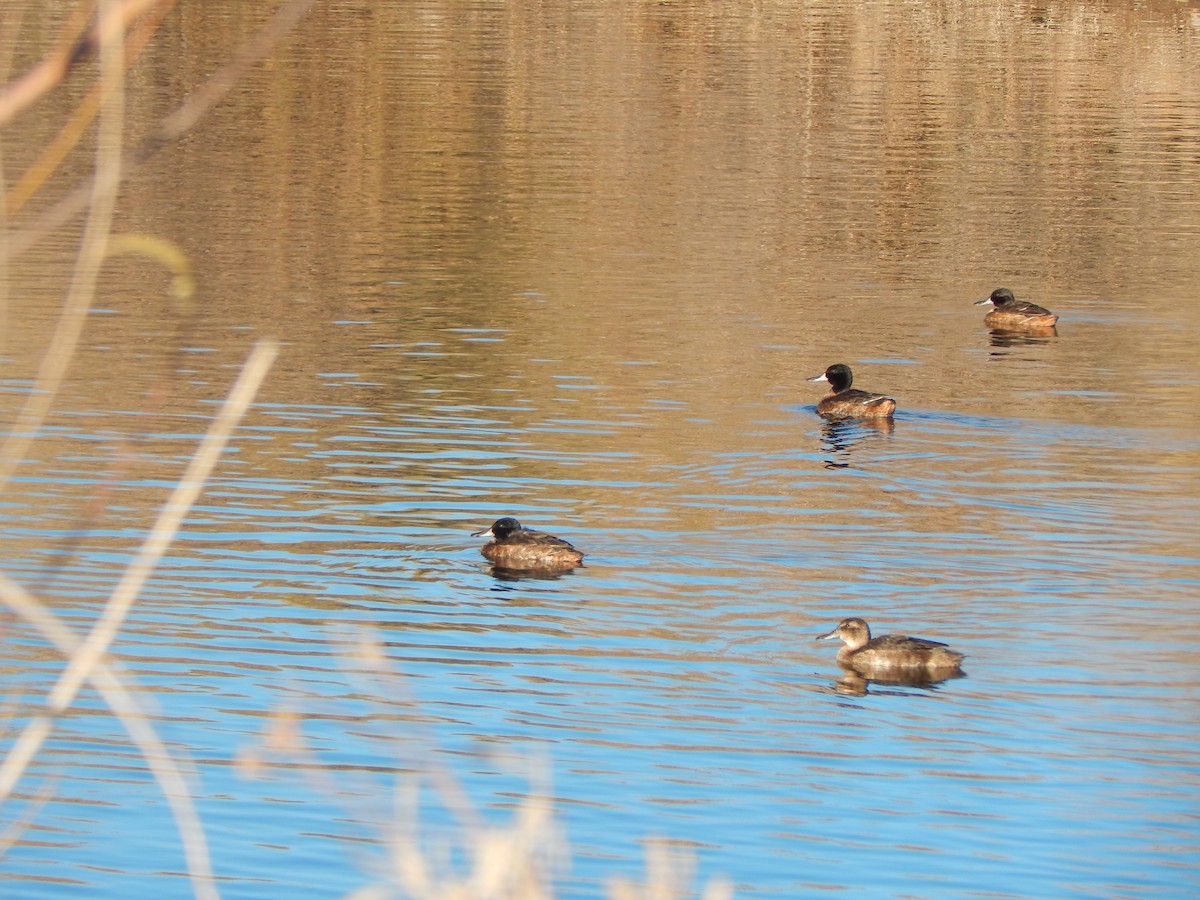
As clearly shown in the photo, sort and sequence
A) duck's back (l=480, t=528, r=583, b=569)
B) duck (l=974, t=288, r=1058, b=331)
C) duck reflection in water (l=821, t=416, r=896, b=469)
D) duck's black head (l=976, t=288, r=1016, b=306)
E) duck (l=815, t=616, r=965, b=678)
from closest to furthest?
duck (l=815, t=616, r=965, b=678) < duck's back (l=480, t=528, r=583, b=569) < duck reflection in water (l=821, t=416, r=896, b=469) < duck (l=974, t=288, r=1058, b=331) < duck's black head (l=976, t=288, r=1016, b=306)

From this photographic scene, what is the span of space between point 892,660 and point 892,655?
3cm

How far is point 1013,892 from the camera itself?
9.20 metres

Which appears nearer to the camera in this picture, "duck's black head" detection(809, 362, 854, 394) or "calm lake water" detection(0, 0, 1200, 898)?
"calm lake water" detection(0, 0, 1200, 898)

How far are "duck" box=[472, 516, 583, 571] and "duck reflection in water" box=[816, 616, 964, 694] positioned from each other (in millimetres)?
2756

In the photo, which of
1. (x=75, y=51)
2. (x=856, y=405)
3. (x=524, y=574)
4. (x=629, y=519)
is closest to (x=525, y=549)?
(x=524, y=574)

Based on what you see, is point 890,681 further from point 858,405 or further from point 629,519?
point 858,405

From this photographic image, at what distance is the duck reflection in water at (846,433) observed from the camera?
736 inches

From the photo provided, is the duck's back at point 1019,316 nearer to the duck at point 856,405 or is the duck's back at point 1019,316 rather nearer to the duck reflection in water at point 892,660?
the duck at point 856,405

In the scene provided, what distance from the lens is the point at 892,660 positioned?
39.6 ft

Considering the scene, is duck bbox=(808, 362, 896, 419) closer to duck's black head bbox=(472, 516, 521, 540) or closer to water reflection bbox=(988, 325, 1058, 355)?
water reflection bbox=(988, 325, 1058, 355)

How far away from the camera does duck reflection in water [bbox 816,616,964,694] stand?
1204cm

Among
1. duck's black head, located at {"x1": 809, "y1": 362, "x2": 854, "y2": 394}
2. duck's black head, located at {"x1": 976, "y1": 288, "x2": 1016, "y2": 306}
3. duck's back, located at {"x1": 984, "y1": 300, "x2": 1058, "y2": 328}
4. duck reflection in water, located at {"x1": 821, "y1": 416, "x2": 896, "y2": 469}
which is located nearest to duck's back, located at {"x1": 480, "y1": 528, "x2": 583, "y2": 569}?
duck reflection in water, located at {"x1": 821, "y1": 416, "x2": 896, "y2": 469}

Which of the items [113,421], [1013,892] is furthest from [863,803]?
[113,421]

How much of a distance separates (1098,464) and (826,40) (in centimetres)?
5411
